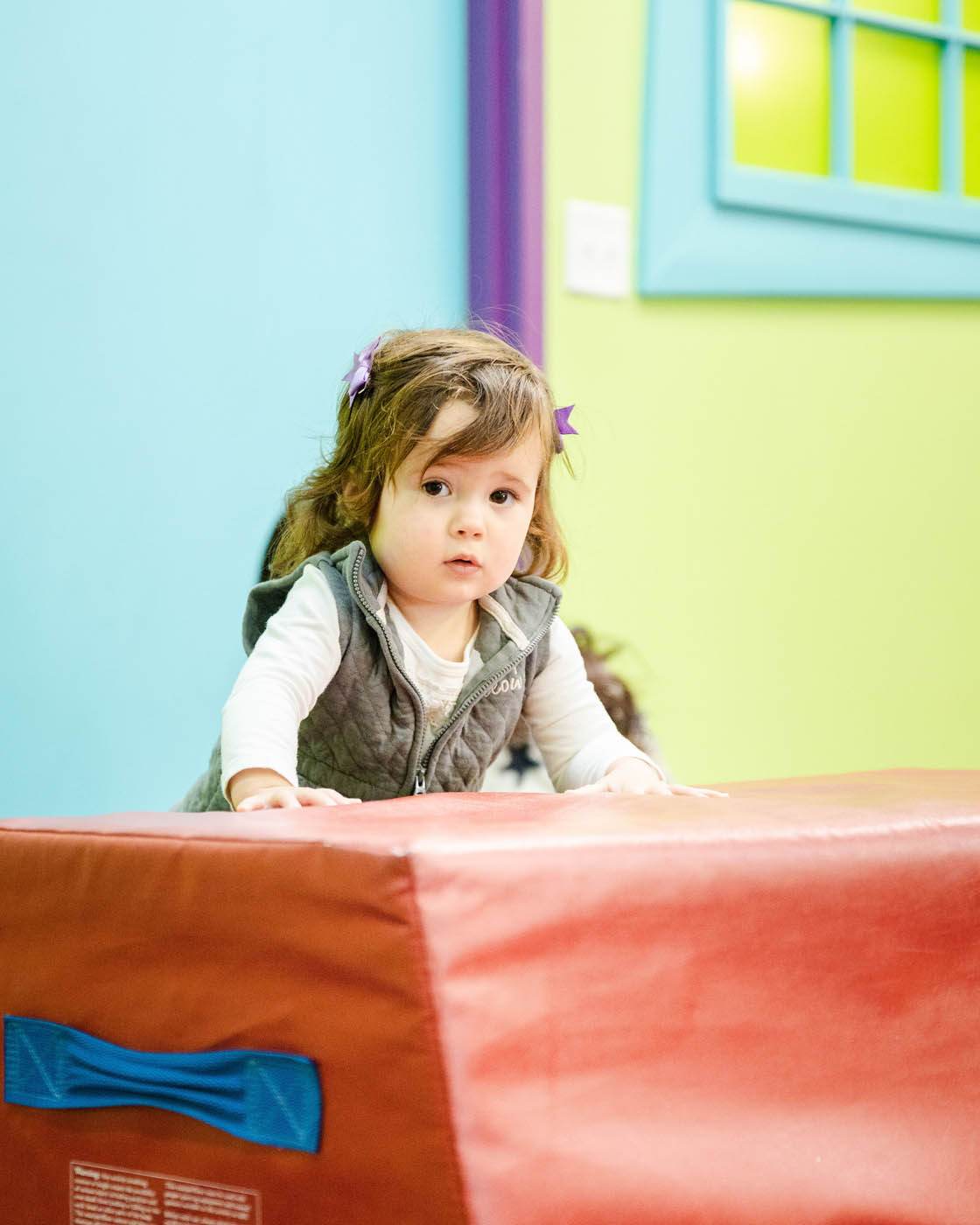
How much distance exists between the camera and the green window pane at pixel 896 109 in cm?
161

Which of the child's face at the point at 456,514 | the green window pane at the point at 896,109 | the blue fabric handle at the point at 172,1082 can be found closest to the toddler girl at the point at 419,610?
the child's face at the point at 456,514

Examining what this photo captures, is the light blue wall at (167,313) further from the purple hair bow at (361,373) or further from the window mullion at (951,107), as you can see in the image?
the window mullion at (951,107)

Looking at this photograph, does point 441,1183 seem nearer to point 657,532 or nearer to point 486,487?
point 486,487

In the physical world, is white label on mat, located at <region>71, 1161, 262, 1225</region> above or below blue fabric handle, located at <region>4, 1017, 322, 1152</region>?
below

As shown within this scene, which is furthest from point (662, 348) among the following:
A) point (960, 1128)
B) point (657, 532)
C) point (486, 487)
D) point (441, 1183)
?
point (441, 1183)

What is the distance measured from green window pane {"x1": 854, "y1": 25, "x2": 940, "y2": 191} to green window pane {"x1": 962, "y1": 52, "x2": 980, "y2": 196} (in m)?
0.05

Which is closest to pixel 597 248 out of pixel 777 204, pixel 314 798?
pixel 777 204

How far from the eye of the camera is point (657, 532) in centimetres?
150

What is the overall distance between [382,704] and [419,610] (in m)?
0.08

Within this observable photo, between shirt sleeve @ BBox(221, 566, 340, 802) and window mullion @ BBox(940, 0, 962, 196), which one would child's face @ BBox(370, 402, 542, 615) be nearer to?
shirt sleeve @ BBox(221, 566, 340, 802)

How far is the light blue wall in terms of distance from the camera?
1.11 m

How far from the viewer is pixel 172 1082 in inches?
20.0

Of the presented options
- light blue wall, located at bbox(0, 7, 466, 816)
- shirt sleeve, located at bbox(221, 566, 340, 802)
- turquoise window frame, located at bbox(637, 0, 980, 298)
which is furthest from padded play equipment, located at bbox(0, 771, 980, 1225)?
turquoise window frame, located at bbox(637, 0, 980, 298)

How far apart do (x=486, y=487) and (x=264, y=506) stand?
38 cm
